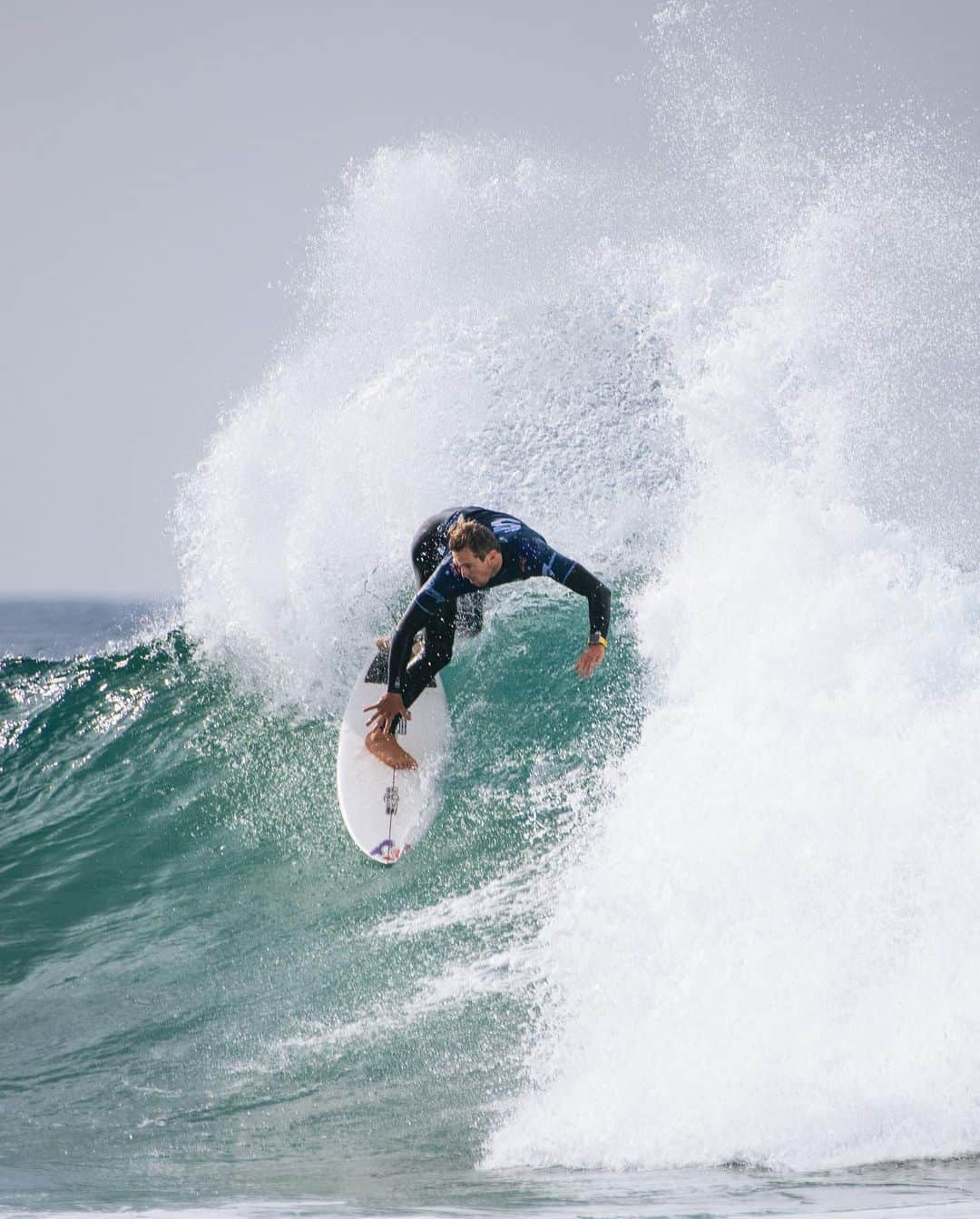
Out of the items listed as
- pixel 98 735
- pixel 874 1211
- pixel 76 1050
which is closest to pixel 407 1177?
pixel 874 1211

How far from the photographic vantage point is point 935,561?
18.9 feet

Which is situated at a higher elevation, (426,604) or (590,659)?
(426,604)

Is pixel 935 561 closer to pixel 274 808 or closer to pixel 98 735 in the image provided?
pixel 274 808

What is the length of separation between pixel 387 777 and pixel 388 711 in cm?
52

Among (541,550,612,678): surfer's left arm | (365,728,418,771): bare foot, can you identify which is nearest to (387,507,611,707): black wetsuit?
(541,550,612,678): surfer's left arm

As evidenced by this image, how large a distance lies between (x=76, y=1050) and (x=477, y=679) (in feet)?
10.1

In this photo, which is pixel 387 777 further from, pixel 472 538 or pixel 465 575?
pixel 472 538

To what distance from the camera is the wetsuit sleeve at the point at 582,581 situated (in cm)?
480

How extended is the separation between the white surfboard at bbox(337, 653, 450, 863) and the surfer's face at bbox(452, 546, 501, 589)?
1430 mm

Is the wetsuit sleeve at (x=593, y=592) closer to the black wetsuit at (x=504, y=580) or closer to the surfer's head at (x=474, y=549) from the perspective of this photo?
the black wetsuit at (x=504, y=580)

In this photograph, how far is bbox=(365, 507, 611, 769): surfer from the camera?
181 inches

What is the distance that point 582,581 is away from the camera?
4.80 metres

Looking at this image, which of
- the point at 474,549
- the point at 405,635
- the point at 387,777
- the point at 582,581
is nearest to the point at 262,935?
the point at 387,777

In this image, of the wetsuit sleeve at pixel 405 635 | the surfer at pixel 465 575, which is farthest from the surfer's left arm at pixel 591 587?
the wetsuit sleeve at pixel 405 635
